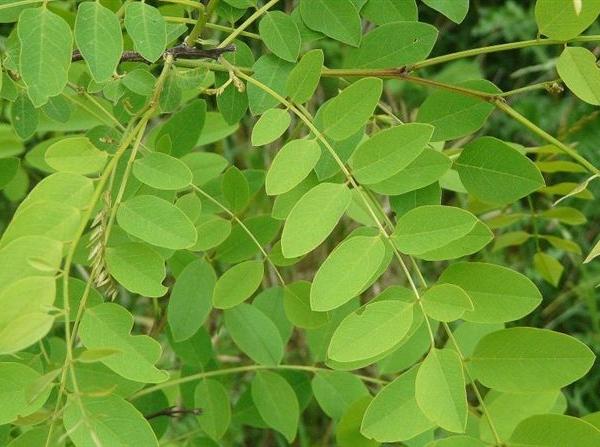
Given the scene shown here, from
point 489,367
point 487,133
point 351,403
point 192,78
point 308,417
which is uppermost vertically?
point 192,78

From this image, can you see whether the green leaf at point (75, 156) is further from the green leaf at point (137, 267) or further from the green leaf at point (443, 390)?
the green leaf at point (443, 390)

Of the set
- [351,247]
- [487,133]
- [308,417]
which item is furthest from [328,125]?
[487,133]

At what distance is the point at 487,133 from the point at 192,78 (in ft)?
5.81

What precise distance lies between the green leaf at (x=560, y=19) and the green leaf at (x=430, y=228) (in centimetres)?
20

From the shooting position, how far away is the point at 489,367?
0.78 meters

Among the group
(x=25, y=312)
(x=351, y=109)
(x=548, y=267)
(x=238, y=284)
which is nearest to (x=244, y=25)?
(x=351, y=109)

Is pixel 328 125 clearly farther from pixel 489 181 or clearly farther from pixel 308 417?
pixel 308 417

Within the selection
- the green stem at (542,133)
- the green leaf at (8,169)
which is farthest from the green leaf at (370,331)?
the green leaf at (8,169)

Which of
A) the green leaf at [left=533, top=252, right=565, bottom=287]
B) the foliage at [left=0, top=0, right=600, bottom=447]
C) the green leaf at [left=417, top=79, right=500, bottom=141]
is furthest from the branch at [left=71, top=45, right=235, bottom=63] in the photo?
the green leaf at [left=533, top=252, right=565, bottom=287]

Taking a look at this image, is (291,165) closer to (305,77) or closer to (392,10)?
(305,77)

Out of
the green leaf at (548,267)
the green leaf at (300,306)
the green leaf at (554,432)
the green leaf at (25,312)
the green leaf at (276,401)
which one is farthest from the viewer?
the green leaf at (548,267)

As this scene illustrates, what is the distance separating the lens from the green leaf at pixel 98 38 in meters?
0.75

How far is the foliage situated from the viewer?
695mm

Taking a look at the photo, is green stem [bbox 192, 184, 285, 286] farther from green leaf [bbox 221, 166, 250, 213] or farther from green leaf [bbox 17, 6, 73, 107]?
green leaf [bbox 17, 6, 73, 107]
